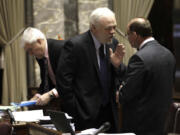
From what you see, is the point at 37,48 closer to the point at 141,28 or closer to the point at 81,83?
the point at 81,83

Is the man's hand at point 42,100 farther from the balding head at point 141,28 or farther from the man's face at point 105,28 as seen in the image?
the balding head at point 141,28

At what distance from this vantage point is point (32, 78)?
641 centimetres

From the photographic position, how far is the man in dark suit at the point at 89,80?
3096 mm

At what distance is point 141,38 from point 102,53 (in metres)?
0.34

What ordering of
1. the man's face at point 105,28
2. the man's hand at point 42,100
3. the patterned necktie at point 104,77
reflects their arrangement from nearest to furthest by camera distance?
the man's face at point 105,28, the patterned necktie at point 104,77, the man's hand at point 42,100

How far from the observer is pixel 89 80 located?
3115mm

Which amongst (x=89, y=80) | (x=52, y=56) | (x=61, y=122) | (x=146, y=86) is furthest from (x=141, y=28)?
(x=61, y=122)

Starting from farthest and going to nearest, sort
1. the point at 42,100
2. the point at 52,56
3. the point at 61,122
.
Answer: the point at 52,56 < the point at 42,100 < the point at 61,122

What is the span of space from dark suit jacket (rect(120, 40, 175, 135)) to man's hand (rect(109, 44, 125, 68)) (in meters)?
0.10

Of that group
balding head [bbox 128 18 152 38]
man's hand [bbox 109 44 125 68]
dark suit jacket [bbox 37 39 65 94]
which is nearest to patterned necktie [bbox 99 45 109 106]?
man's hand [bbox 109 44 125 68]

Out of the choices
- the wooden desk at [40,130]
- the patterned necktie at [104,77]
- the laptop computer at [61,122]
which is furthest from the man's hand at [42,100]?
the laptop computer at [61,122]

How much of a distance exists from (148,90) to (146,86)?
1.4 inches

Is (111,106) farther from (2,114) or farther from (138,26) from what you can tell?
(2,114)

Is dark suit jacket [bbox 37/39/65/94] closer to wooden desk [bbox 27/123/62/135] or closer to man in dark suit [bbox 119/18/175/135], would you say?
man in dark suit [bbox 119/18/175/135]
